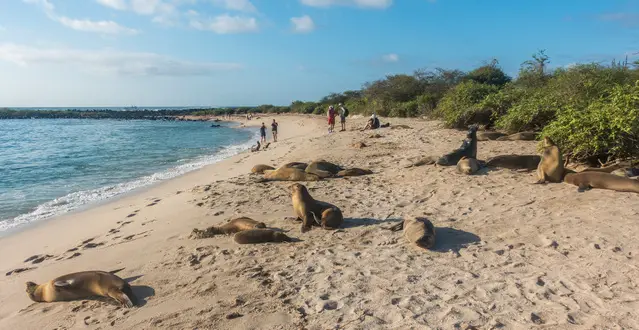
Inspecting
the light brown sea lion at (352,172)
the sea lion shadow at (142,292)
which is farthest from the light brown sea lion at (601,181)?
the sea lion shadow at (142,292)

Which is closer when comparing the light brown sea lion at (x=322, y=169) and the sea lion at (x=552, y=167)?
the sea lion at (x=552, y=167)

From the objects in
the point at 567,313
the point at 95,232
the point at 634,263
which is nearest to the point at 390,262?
the point at 567,313

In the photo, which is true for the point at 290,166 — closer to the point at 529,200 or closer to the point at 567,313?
the point at 529,200

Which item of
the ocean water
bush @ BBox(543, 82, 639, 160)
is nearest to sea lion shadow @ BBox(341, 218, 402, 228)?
bush @ BBox(543, 82, 639, 160)

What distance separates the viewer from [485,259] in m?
4.76

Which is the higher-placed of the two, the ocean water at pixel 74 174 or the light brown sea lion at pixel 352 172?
the light brown sea lion at pixel 352 172

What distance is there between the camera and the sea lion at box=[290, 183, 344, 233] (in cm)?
619

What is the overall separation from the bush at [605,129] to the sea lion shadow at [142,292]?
809 cm

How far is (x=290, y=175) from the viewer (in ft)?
32.6

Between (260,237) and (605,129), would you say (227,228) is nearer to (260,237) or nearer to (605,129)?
(260,237)

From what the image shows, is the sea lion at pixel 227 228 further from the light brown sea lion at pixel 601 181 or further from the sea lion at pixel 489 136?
the sea lion at pixel 489 136

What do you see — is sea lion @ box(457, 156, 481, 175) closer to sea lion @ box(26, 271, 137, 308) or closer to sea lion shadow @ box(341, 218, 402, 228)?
sea lion shadow @ box(341, 218, 402, 228)

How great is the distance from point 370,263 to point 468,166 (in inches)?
193

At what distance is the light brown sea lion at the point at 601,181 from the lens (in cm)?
647
